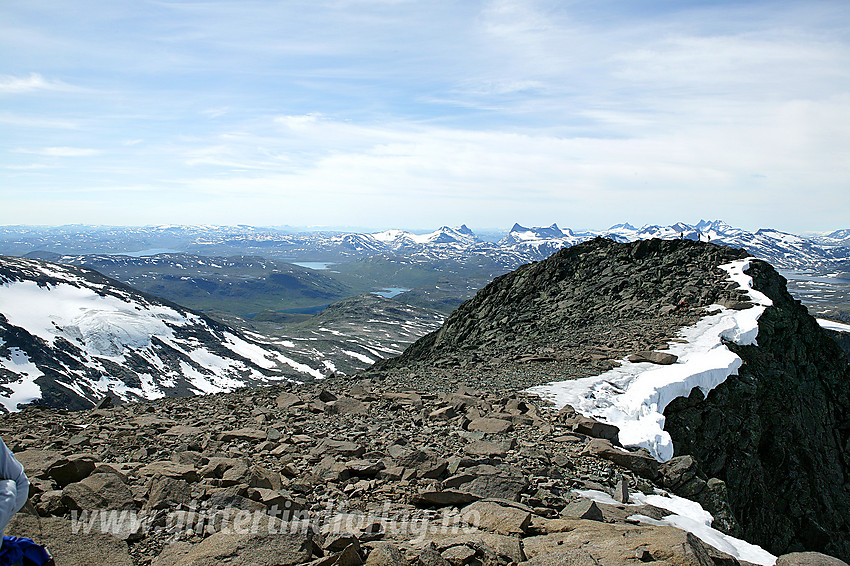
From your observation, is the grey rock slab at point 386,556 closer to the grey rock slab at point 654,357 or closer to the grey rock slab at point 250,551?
the grey rock slab at point 250,551

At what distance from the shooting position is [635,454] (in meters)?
13.0

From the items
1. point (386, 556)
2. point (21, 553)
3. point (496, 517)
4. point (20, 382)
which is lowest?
point (20, 382)

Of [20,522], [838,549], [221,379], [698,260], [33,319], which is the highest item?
[698,260]

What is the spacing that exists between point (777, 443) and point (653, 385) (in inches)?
346

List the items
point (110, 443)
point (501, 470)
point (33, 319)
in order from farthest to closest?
point (33, 319) → point (110, 443) → point (501, 470)

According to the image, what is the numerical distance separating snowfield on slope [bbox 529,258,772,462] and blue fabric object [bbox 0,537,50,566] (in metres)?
13.2

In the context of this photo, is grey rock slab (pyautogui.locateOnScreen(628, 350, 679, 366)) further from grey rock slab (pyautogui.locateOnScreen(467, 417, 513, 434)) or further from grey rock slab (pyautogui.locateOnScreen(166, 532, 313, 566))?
grey rock slab (pyautogui.locateOnScreen(166, 532, 313, 566))

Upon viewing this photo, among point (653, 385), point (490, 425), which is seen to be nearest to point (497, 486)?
point (490, 425)

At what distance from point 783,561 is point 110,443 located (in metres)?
13.2

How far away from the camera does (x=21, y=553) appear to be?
5715 millimetres

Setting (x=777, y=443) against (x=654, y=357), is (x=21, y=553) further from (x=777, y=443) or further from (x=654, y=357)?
(x=777, y=443)

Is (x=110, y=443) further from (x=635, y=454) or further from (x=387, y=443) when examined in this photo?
(x=635, y=454)

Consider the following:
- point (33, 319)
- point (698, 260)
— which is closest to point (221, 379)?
point (33, 319)

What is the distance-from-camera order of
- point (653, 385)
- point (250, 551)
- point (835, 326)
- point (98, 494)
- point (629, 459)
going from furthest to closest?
1. point (835, 326)
2. point (653, 385)
3. point (629, 459)
4. point (98, 494)
5. point (250, 551)
